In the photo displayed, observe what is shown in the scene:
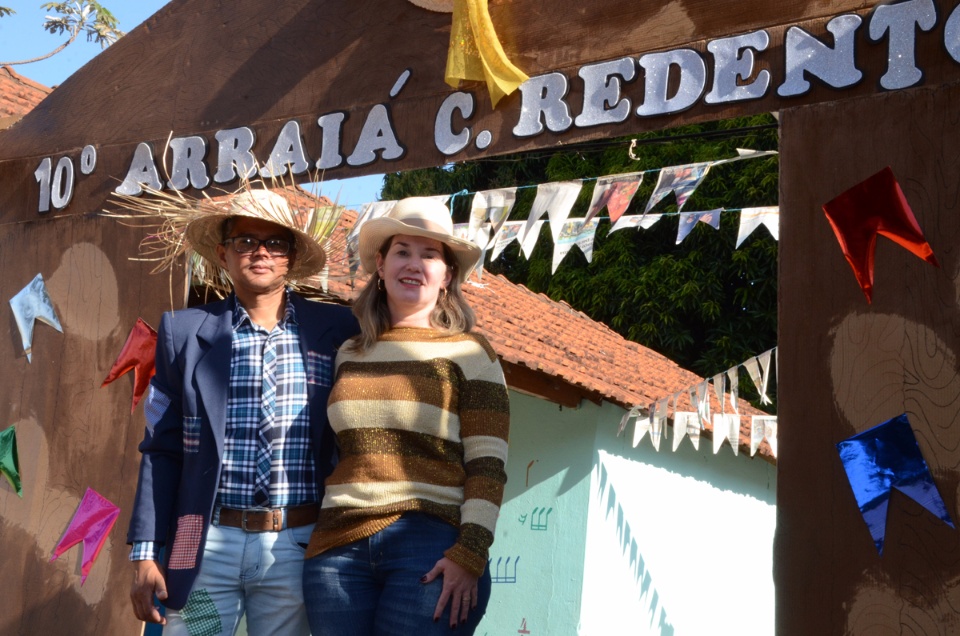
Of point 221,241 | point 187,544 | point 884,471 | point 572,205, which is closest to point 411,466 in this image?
point 187,544

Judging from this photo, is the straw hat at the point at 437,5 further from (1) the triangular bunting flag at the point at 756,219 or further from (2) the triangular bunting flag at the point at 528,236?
(1) the triangular bunting flag at the point at 756,219

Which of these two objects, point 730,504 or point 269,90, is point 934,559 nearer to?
point 269,90

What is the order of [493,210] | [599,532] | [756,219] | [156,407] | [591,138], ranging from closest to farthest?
[156,407] → [591,138] → [493,210] → [756,219] → [599,532]

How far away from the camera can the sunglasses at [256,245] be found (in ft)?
10.7

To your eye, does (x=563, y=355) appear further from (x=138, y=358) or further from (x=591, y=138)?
(x=591, y=138)

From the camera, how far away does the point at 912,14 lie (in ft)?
10.2

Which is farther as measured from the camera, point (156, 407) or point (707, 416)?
point (707, 416)

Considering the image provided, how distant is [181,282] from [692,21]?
234 centimetres

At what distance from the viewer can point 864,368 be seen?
304cm

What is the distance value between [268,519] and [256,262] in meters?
0.77

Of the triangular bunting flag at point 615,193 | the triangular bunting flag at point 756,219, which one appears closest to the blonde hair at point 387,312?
the triangular bunting flag at point 615,193

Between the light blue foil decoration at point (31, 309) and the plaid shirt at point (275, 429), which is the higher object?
the light blue foil decoration at point (31, 309)

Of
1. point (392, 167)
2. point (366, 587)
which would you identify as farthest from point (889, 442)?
point (392, 167)

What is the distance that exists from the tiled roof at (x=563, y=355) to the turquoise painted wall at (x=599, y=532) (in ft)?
1.23
